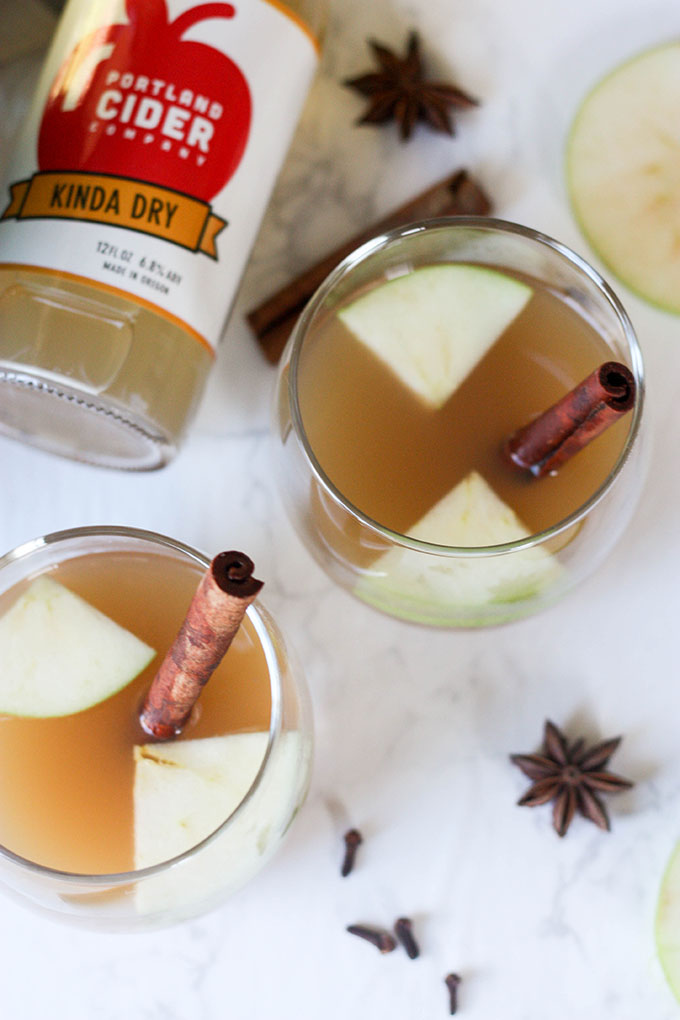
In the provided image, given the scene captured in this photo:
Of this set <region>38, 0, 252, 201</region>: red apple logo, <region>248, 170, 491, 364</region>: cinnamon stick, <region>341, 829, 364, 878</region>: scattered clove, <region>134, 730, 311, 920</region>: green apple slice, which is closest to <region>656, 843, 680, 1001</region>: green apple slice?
<region>341, 829, 364, 878</region>: scattered clove

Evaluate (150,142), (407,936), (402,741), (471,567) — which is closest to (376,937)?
(407,936)

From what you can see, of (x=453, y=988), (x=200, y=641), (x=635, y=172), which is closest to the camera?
(x=200, y=641)

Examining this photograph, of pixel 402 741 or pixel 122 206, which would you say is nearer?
pixel 122 206

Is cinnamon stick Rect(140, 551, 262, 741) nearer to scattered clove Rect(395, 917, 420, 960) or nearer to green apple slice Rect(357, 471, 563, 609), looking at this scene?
green apple slice Rect(357, 471, 563, 609)

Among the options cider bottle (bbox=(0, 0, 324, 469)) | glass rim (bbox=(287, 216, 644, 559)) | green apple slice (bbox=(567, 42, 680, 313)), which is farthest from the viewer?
green apple slice (bbox=(567, 42, 680, 313))

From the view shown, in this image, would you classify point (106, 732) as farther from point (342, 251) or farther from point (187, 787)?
point (342, 251)

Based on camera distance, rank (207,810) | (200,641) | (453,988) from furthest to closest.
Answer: (453,988)
(207,810)
(200,641)

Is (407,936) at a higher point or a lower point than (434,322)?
lower

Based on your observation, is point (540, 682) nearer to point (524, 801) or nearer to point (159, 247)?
point (524, 801)
